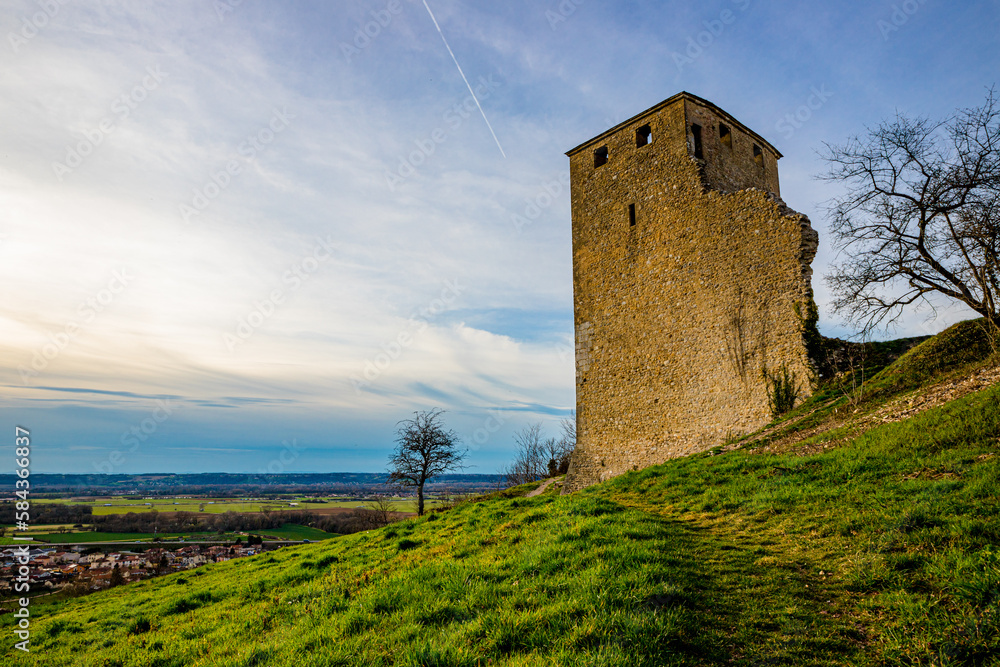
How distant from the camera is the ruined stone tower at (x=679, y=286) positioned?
47.2 ft

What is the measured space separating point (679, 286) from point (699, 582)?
13.3 metres

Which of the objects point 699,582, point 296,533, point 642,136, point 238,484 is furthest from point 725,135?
point 238,484

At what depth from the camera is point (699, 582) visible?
193 inches

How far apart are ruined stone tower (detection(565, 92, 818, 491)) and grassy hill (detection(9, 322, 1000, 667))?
183 inches

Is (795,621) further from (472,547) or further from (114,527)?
(114,527)

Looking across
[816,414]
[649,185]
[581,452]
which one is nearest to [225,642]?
[816,414]

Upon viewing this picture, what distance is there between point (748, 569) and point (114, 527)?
3951 centimetres

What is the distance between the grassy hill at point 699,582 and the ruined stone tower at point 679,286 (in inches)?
183

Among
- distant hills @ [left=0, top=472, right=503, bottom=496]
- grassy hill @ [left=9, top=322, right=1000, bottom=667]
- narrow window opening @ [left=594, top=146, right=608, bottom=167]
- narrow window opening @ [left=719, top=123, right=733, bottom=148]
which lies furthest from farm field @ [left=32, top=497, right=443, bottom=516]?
grassy hill @ [left=9, top=322, right=1000, bottom=667]

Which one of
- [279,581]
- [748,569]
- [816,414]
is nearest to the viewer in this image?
[748,569]

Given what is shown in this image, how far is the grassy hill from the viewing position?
3793 millimetres

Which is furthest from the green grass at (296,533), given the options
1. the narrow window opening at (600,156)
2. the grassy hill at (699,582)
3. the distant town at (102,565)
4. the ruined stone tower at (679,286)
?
the narrow window opening at (600,156)

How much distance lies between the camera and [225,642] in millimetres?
5805

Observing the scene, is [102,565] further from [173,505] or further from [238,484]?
[238,484]
